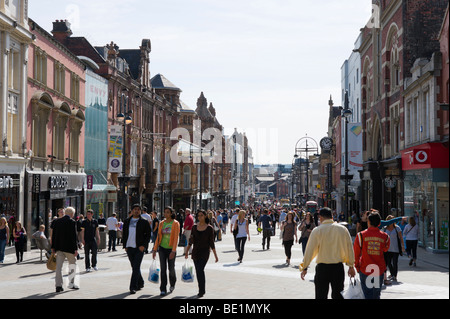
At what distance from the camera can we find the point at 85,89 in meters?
39.7

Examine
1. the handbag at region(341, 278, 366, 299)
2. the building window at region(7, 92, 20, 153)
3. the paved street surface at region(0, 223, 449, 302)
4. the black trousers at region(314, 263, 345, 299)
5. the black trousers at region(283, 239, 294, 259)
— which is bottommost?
the paved street surface at region(0, 223, 449, 302)

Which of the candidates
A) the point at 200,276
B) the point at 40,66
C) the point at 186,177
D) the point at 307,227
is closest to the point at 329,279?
the point at 200,276

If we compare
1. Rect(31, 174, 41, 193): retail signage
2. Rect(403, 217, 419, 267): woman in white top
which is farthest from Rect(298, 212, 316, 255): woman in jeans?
Rect(31, 174, 41, 193): retail signage

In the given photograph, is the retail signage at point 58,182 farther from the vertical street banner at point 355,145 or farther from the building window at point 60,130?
the vertical street banner at point 355,145

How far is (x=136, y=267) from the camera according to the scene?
44.0ft

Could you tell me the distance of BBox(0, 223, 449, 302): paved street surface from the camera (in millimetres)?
12891

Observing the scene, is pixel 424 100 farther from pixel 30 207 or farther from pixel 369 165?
pixel 30 207

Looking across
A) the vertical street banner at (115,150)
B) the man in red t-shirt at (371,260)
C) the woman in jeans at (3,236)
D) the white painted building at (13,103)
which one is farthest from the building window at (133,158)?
the man in red t-shirt at (371,260)

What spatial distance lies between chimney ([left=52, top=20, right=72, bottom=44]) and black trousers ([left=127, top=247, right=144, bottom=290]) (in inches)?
1500

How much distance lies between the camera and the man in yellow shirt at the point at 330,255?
30.5ft

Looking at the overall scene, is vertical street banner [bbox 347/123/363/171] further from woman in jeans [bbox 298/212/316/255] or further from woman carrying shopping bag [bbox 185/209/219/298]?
woman carrying shopping bag [bbox 185/209/219/298]

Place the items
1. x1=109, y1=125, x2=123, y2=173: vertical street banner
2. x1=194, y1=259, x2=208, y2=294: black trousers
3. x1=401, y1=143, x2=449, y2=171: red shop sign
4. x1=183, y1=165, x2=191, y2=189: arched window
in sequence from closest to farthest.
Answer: x1=194, y1=259, x2=208, y2=294: black trousers, x1=401, y1=143, x2=449, y2=171: red shop sign, x1=109, y1=125, x2=123, y2=173: vertical street banner, x1=183, y1=165, x2=191, y2=189: arched window

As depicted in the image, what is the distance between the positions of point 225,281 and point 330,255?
20.3 feet
